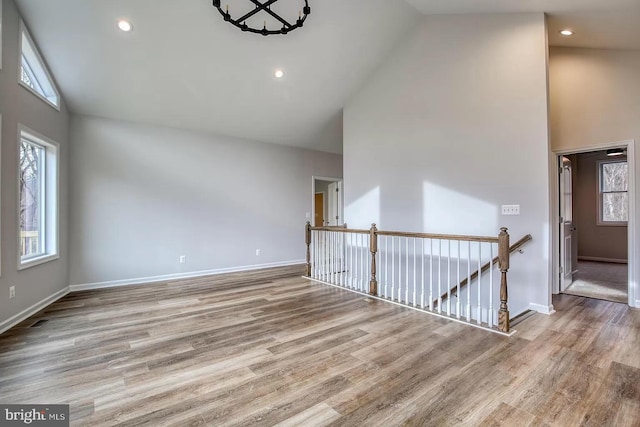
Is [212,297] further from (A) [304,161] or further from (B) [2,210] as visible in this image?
(A) [304,161]

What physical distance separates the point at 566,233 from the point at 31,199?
784 cm

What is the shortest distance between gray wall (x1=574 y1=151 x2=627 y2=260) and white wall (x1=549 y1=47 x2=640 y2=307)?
3641 mm

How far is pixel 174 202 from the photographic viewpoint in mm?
5477

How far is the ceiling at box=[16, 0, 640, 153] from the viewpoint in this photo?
340 cm

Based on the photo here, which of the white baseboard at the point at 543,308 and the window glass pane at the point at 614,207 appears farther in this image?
the window glass pane at the point at 614,207

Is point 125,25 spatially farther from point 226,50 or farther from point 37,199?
point 37,199

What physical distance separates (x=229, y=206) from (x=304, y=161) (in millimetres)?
2204

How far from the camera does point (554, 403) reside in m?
1.86

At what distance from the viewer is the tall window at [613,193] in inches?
260

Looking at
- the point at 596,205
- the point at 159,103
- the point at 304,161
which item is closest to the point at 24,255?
the point at 159,103

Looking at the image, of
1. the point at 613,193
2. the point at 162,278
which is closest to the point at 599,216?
the point at 613,193

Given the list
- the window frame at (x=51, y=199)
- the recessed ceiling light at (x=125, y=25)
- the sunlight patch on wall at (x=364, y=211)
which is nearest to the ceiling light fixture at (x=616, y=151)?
the sunlight patch on wall at (x=364, y=211)

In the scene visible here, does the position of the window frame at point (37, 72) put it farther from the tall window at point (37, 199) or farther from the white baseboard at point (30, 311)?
the white baseboard at point (30, 311)

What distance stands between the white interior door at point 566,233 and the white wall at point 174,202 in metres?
4.93
